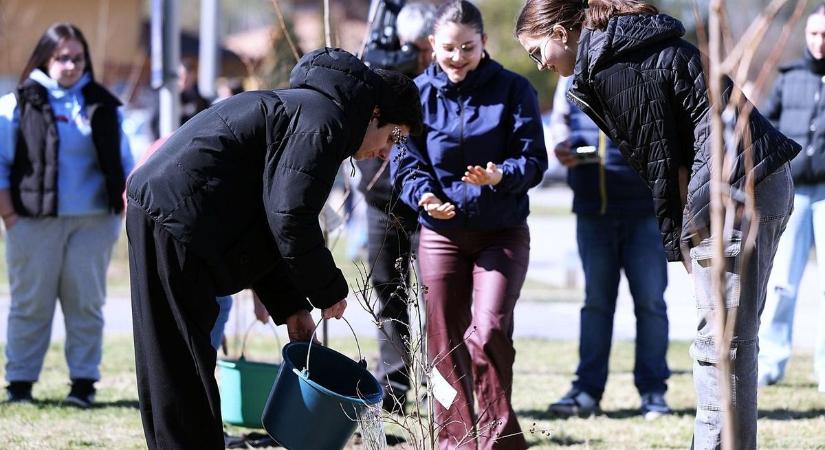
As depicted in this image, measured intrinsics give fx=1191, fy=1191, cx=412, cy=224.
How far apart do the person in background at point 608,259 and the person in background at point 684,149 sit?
2333 mm

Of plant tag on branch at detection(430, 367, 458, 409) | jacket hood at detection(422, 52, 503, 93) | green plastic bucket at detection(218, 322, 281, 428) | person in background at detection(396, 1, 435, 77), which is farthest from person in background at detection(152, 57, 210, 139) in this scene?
plant tag on branch at detection(430, 367, 458, 409)

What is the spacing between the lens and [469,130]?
16.6 feet

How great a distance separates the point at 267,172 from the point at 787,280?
4.27 meters

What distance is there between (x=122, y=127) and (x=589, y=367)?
2828 mm

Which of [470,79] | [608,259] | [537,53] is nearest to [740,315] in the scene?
[537,53]

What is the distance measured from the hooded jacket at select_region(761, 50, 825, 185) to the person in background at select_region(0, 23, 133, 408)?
3.78 metres

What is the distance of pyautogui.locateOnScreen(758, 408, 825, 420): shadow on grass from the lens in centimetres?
609

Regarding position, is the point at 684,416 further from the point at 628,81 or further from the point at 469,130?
the point at 628,81

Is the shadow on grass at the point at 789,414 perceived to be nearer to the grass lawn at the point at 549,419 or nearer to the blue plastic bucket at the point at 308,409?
the grass lawn at the point at 549,419

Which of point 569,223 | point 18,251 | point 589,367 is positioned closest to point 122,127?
point 18,251

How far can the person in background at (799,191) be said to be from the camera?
22.2ft

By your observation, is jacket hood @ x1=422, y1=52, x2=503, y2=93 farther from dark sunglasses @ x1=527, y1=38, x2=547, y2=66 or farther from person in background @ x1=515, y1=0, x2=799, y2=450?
person in background @ x1=515, y1=0, x2=799, y2=450

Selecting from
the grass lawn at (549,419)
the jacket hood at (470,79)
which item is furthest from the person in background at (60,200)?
the jacket hood at (470,79)

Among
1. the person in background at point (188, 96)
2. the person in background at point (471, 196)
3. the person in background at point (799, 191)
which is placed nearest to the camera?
the person in background at point (471, 196)
